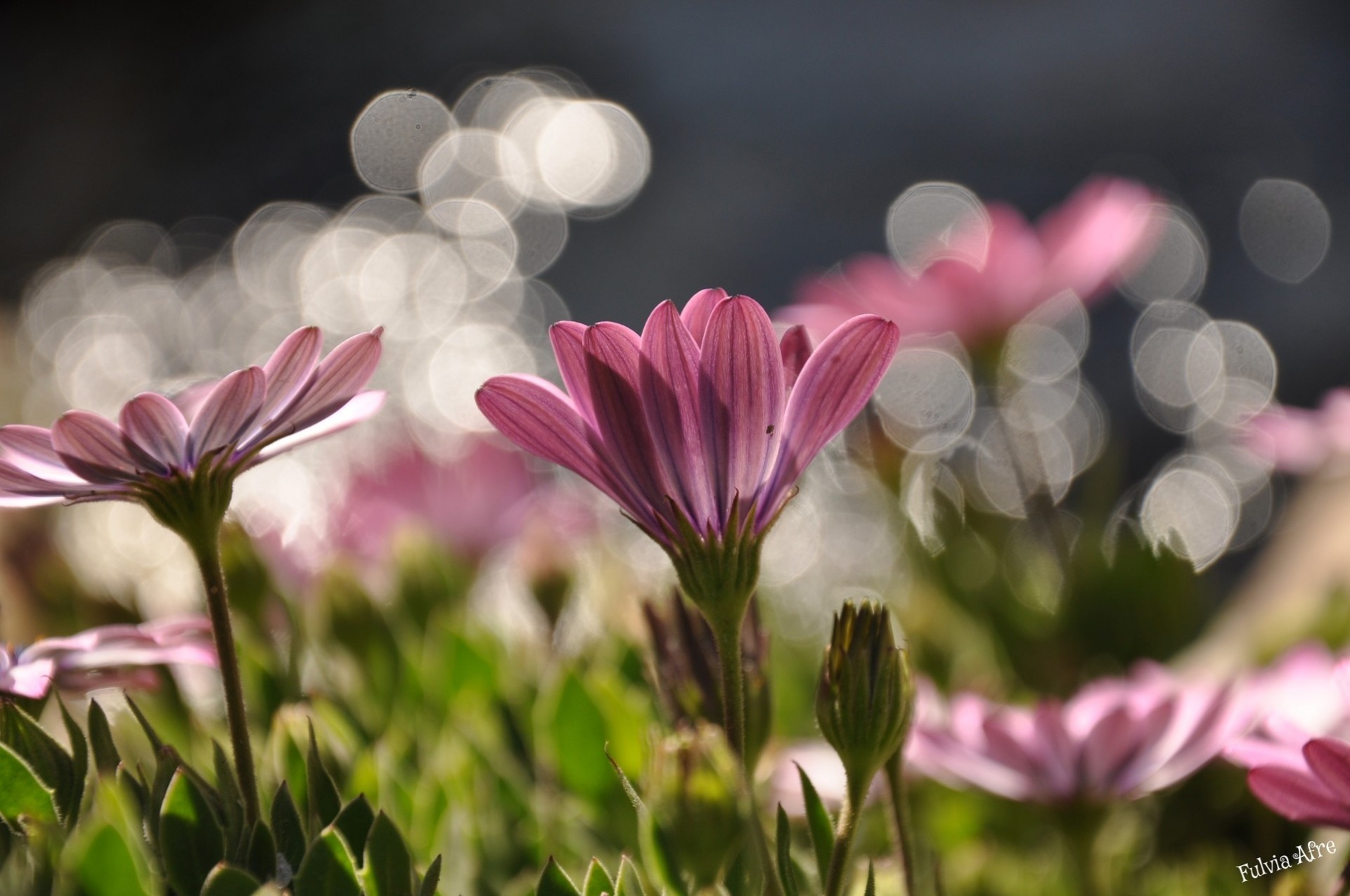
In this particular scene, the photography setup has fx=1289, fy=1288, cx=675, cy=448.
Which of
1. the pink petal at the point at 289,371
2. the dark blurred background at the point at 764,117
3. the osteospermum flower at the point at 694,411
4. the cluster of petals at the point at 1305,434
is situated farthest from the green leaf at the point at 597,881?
the dark blurred background at the point at 764,117

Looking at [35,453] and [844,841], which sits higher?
[35,453]

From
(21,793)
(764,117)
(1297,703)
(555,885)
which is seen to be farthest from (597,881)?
(764,117)

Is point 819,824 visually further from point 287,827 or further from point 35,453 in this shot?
point 35,453

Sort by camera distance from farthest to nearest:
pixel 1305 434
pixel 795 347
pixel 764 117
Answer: pixel 764 117, pixel 1305 434, pixel 795 347

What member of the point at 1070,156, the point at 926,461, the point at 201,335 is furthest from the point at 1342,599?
the point at 201,335

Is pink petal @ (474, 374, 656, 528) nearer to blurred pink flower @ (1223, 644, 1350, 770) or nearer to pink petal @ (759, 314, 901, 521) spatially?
pink petal @ (759, 314, 901, 521)

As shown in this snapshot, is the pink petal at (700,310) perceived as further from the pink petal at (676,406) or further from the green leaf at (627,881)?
the green leaf at (627,881)
